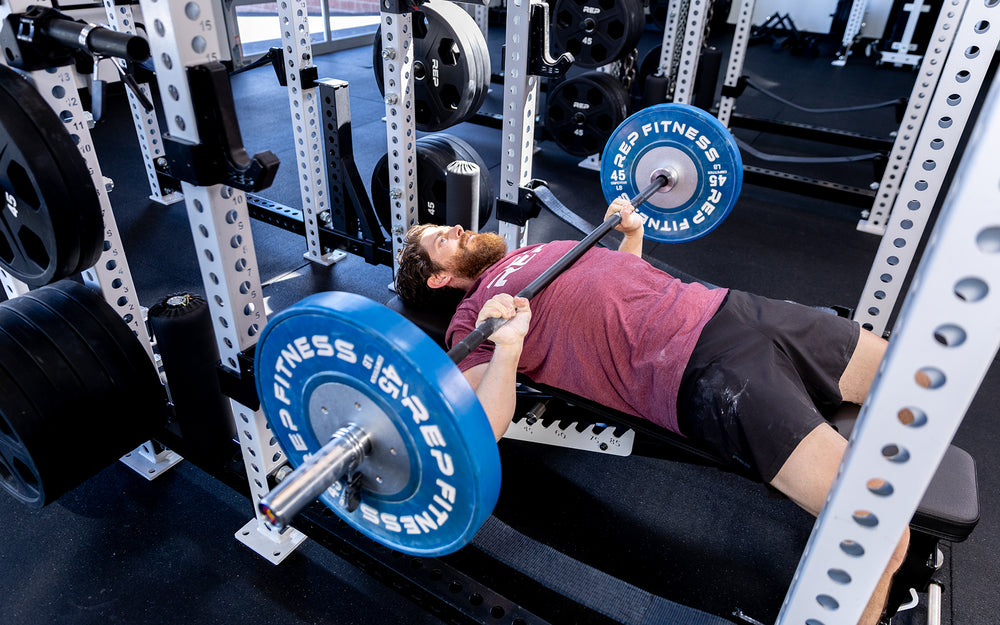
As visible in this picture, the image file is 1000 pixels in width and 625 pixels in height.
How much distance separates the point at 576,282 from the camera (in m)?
1.52

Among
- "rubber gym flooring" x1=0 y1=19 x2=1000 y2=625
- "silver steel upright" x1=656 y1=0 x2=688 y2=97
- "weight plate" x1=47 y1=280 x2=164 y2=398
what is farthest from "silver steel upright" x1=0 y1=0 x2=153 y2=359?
"silver steel upright" x1=656 y1=0 x2=688 y2=97

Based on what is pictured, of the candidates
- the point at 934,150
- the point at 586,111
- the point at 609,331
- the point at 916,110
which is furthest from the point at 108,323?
the point at 916,110

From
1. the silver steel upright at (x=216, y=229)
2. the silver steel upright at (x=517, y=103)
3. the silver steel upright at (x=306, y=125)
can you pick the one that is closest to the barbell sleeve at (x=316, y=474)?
the silver steel upright at (x=216, y=229)

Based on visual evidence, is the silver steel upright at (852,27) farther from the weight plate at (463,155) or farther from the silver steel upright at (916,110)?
the weight plate at (463,155)

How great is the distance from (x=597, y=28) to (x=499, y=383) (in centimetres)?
287

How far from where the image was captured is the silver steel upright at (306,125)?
8.05 feet

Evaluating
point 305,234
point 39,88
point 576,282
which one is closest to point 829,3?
point 305,234

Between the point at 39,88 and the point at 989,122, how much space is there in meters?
1.52

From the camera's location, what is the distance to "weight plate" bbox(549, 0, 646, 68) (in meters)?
3.37

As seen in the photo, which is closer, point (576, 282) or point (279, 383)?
point (279, 383)

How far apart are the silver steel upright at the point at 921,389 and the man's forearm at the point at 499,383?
2.06ft

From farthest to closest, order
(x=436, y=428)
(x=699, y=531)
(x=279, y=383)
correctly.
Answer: (x=699, y=531) → (x=279, y=383) → (x=436, y=428)

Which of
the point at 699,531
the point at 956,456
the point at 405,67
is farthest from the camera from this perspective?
the point at 405,67

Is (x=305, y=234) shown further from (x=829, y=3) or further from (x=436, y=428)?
(x=829, y=3)
